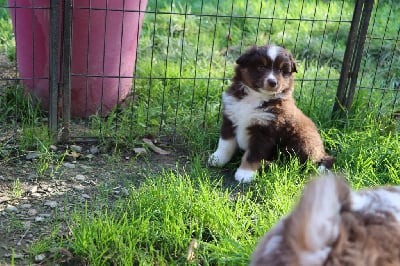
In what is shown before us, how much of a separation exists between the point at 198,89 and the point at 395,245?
388cm

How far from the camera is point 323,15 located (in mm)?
8266

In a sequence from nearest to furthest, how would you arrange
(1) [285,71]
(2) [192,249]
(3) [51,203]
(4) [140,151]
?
1. (2) [192,249]
2. (3) [51,203]
3. (1) [285,71]
4. (4) [140,151]

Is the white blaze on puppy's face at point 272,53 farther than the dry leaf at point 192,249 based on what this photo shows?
Yes

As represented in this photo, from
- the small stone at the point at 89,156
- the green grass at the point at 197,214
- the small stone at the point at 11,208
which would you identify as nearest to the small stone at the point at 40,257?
the green grass at the point at 197,214

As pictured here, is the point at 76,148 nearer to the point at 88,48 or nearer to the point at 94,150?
the point at 94,150

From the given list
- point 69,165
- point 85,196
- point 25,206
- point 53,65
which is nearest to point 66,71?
point 53,65

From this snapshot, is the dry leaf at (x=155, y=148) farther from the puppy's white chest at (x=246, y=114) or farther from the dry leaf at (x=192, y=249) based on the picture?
the dry leaf at (x=192, y=249)

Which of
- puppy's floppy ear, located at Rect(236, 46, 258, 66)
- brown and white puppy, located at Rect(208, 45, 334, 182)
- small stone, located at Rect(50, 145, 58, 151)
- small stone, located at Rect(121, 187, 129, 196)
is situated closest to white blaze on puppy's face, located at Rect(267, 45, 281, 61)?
brown and white puppy, located at Rect(208, 45, 334, 182)

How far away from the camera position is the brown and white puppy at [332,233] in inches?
76.5

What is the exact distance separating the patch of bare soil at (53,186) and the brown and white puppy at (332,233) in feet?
5.34

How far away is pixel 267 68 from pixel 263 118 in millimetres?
385

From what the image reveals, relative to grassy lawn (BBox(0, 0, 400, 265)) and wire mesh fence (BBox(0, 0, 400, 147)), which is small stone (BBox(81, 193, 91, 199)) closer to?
grassy lawn (BBox(0, 0, 400, 265))

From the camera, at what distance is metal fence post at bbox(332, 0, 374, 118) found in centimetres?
517

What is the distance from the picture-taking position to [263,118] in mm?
4496
